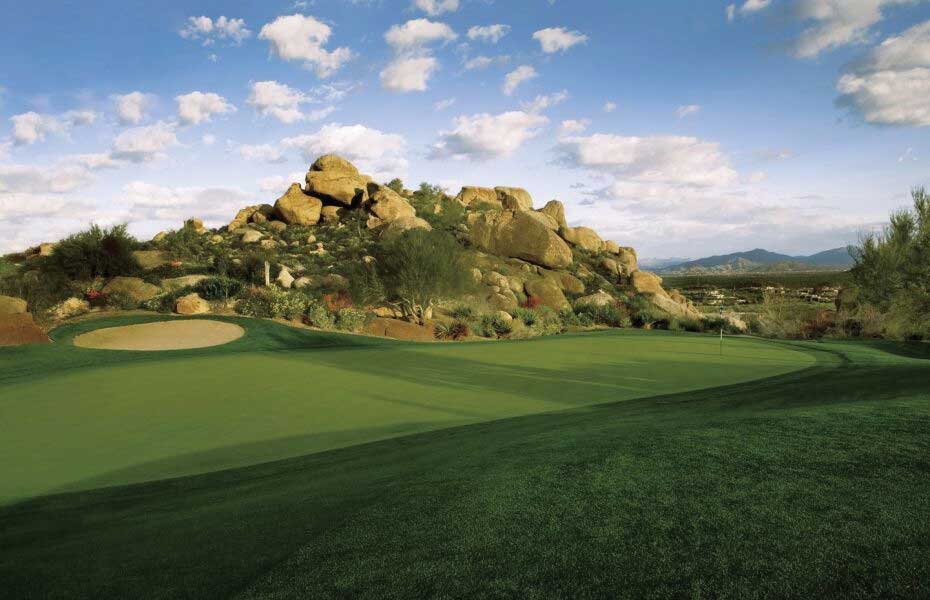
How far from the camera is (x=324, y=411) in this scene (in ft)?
25.9

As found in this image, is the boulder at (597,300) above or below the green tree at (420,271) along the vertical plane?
below

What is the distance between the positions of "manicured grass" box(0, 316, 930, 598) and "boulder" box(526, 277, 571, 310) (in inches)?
1060

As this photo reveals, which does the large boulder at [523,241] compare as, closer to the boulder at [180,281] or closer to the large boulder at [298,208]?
the large boulder at [298,208]

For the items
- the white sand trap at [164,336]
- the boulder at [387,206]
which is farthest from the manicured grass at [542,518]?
the boulder at [387,206]

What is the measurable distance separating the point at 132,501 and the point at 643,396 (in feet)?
22.5

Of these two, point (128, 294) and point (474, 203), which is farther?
point (474, 203)

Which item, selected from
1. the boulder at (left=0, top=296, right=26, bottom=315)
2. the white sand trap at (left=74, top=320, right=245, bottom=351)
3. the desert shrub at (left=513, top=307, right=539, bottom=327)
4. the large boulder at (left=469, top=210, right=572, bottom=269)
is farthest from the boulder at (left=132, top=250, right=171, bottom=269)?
the desert shrub at (left=513, top=307, right=539, bottom=327)

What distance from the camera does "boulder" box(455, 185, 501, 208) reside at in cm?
5256

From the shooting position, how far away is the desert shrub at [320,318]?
20.6 metres

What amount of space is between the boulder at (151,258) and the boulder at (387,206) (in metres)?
15.1

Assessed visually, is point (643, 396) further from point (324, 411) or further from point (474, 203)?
point (474, 203)

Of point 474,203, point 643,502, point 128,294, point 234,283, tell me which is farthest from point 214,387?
point 474,203

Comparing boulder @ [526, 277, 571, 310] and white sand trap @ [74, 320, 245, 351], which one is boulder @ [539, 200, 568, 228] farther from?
white sand trap @ [74, 320, 245, 351]

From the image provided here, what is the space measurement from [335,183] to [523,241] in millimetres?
17674
